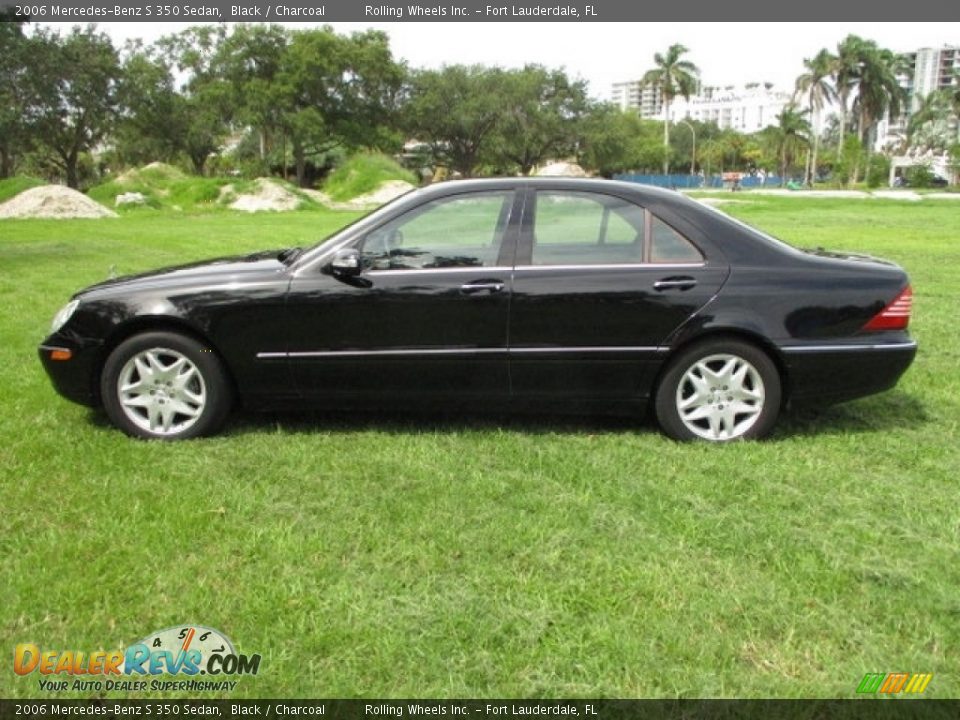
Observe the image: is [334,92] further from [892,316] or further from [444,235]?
[892,316]

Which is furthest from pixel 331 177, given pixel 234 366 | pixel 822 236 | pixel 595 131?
pixel 234 366

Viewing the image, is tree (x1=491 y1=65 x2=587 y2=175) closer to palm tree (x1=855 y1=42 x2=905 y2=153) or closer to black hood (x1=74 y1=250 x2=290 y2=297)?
palm tree (x1=855 y1=42 x2=905 y2=153)

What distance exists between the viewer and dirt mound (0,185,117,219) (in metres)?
28.0

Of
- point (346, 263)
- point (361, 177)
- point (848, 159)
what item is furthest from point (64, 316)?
point (848, 159)

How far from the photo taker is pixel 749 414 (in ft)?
14.6

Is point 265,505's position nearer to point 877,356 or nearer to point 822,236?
point 877,356

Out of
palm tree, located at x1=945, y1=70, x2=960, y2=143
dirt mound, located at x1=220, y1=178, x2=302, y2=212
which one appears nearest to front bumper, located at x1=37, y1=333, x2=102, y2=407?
dirt mound, located at x1=220, y1=178, x2=302, y2=212

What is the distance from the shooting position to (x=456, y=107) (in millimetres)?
59906

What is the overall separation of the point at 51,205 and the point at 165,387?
27.8 metres

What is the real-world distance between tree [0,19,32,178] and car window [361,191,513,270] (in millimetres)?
35207

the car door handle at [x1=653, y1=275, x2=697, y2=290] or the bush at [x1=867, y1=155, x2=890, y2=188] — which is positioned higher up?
the bush at [x1=867, y1=155, x2=890, y2=188]

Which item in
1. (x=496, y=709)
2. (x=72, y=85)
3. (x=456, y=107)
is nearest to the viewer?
(x=496, y=709)

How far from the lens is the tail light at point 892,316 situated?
4.38m

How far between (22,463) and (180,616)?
1.91 meters
